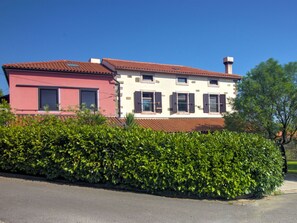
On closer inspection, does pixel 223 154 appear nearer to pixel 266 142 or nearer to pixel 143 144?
pixel 266 142

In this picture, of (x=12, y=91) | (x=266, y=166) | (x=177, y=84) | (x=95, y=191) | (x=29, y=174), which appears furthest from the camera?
(x=177, y=84)

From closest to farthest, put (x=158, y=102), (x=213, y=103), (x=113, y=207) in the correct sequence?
1. (x=113, y=207)
2. (x=158, y=102)
3. (x=213, y=103)

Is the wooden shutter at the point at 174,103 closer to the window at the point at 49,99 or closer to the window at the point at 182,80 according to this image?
the window at the point at 182,80

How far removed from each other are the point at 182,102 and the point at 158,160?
16.4m

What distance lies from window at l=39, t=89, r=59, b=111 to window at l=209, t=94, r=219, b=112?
41.4 feet

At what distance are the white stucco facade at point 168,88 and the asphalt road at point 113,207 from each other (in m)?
13.7

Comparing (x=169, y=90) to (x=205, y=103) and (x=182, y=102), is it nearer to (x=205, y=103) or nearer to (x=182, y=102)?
(x=182, y=102)

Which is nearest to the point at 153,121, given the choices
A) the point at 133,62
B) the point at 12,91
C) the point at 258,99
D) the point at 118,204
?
the point at 133,62

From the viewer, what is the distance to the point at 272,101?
1692 cm

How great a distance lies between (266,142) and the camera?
9109 mm

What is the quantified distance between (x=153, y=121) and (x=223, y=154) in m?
14.0

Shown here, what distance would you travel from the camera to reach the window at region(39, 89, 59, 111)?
65.2 ft

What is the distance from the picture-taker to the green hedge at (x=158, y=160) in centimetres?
809

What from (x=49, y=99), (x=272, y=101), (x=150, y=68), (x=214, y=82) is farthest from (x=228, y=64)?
(x=49, y=99)
